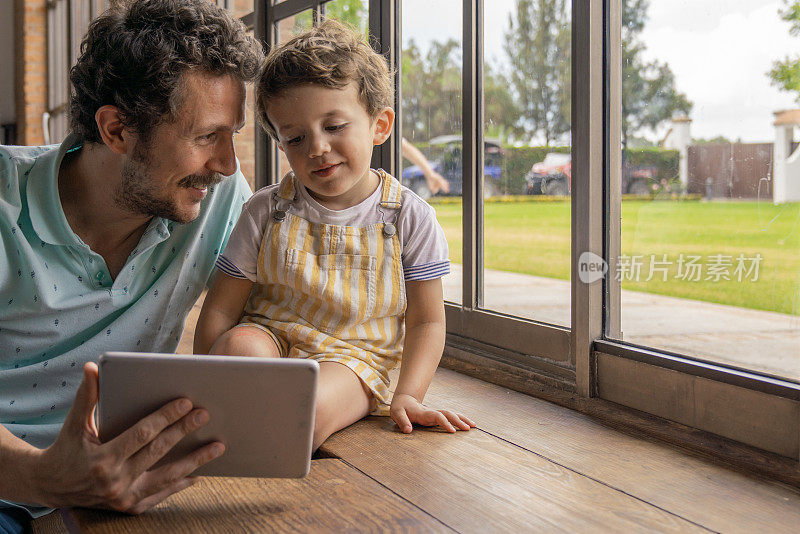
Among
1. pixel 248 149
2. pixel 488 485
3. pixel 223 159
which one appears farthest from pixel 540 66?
pixel 248 149

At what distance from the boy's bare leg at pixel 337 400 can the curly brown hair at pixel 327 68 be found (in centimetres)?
51

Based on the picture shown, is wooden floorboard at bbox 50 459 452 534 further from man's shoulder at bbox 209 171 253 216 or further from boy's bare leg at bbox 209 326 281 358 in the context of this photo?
man's shoulder at bbox 209 171 253 216

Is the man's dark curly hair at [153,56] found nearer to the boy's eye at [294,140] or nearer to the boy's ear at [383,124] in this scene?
the boy's eye at [294,140]

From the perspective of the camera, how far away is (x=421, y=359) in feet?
4.85

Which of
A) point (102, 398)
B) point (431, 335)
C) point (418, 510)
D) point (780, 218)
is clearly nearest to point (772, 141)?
point (780, 218)

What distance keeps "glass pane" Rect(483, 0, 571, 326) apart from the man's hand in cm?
95

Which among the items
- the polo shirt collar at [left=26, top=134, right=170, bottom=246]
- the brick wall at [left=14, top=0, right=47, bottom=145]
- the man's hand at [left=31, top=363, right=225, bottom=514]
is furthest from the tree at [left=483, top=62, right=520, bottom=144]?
the brick wall at [left=14, top=0, right=47, bottom=145]

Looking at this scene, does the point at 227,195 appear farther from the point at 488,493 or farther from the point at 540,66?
the point at 488,493

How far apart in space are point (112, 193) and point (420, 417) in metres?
0.73

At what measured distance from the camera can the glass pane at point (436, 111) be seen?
1.95m

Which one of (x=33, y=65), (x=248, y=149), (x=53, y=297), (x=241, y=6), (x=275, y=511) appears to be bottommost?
(x=275, y=511)

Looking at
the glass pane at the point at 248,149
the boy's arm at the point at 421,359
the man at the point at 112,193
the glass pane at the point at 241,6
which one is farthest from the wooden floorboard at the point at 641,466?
the glass pane at the point at 241,6

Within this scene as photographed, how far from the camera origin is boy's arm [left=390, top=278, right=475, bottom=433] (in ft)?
4.50

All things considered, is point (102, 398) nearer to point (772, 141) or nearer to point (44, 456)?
point (44, 456)
